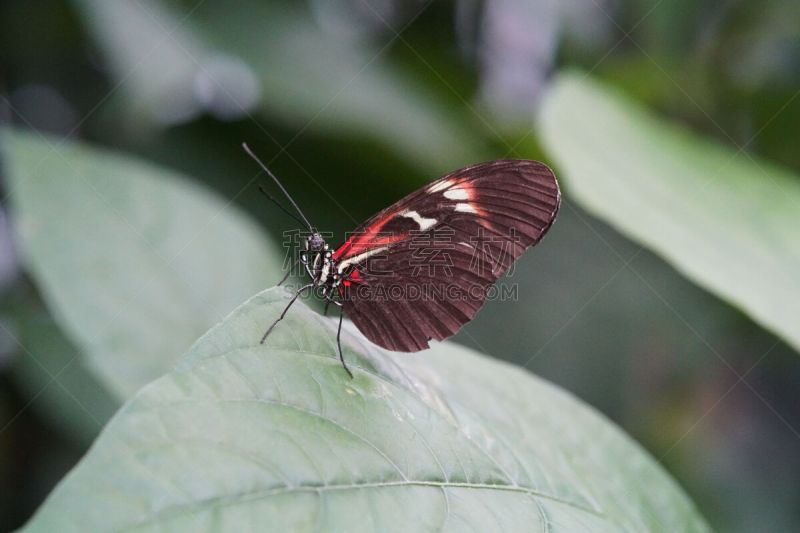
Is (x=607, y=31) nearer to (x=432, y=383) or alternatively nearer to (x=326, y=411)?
(x=432, y=383)

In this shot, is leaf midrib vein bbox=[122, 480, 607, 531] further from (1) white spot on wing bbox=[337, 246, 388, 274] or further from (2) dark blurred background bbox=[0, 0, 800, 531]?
(2) dark blurred background bbox=[0, 0, 800, 531]

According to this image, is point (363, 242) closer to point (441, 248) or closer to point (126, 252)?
point (441, 248)

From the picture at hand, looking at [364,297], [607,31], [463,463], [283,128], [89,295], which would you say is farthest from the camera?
[607,31]

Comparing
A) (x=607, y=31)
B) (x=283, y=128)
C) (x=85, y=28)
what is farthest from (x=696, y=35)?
(x=85, y=28)

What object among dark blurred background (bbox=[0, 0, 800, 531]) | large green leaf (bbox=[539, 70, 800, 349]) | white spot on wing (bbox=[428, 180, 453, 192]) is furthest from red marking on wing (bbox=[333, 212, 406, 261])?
dark blurred background (bbox=[0, 0, 800, 531])

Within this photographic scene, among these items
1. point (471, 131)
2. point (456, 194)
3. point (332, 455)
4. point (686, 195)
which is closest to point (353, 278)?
point (456, 194)

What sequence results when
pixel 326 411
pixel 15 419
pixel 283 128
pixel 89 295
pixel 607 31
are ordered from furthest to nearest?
pixel 607 31, pixel 283 128, pixel 15 419, pixel 89 295, pixel 326 411

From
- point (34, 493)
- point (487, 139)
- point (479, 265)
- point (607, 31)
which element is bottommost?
point (34, 493)

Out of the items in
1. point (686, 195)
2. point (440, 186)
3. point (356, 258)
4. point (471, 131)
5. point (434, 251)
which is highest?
point (686, 195)
